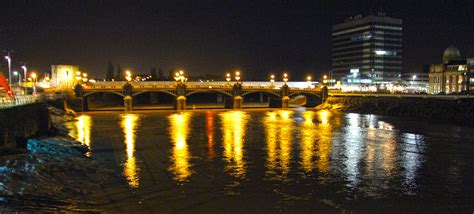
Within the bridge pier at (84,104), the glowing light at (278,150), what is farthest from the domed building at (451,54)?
the bridge pier at (84,104)

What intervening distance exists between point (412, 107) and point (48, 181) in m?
64.3

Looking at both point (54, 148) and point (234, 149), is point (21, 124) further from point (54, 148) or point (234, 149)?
point (234, 149)

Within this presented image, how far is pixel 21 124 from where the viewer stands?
31.0 m

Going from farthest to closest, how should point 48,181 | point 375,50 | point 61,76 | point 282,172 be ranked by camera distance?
point 375,50
point 61,76
point 282,172
point 48,181

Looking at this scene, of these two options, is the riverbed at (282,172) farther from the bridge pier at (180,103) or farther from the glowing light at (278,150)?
the bridge pier at (180,103)

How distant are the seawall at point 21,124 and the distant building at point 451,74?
107765 millimetres

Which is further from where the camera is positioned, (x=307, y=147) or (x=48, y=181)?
(x=307, y=147)

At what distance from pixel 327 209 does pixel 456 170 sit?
12.5 meters

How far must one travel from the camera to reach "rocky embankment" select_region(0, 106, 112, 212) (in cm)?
1667

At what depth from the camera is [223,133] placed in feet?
152

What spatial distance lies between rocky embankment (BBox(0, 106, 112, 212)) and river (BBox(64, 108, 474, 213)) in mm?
922

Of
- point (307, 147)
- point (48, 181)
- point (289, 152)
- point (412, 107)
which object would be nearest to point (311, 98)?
point (412, 107)

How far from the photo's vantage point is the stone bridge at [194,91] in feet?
284

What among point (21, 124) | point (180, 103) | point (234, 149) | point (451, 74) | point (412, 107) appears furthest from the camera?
point (451, 74)
